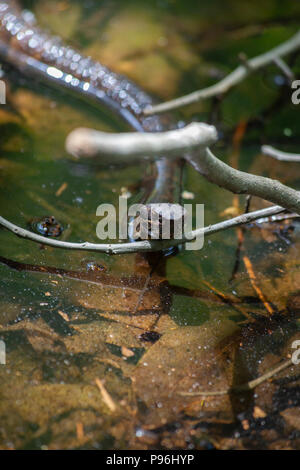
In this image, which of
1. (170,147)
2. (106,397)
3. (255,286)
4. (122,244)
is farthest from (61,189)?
(170,147)

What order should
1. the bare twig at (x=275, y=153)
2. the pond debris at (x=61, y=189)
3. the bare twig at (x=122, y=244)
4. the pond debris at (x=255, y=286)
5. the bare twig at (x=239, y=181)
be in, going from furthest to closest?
1. the bare twig at (x=275, y=153)
2. the pond debris at (x=61, y=189)
3. the pond debris at (x=255, y=286)
4. the bare twig at (x=122, y=244)
5. the bare twig at (x=239, y=181)

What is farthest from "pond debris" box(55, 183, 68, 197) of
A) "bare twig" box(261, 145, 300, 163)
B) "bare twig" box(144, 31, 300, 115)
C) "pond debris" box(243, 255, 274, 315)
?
"bare twig" box(261, 145, 300, 163)

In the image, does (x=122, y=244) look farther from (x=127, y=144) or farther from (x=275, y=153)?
(x=275, y=153)

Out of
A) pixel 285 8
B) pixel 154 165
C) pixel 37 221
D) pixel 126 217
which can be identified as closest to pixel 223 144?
pixel 154 165

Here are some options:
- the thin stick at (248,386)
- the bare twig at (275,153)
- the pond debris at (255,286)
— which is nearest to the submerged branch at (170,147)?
the pond debris at (255,286)

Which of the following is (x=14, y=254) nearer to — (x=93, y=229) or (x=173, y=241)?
(x=93, y=229)

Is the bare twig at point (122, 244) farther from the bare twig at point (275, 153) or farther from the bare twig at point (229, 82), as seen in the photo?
the bare twig at point (229, 82)

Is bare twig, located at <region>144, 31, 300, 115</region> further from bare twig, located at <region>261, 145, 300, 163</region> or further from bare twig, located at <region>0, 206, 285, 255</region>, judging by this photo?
bare twig, located at <region>0, 206, 285, 255</region>
